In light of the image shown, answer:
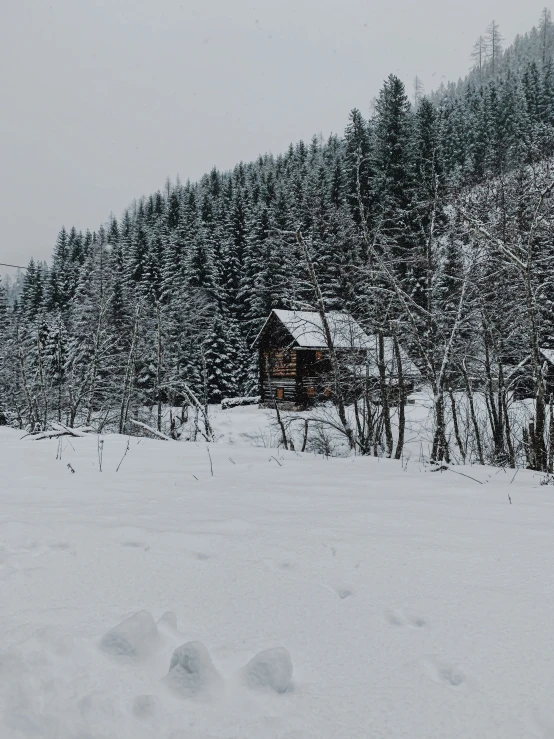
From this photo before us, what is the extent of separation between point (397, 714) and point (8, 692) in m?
0.94

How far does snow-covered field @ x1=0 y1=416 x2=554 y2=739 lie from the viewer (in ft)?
3.36

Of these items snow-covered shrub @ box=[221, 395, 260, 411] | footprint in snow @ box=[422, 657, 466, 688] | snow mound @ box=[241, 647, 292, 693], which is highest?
snow mound @ box=[241, 647, 292, 693]

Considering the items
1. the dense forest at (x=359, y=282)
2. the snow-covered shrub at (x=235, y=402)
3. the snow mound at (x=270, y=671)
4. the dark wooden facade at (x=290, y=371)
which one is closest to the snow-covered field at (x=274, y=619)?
the snow mound at (x=270, y=671)

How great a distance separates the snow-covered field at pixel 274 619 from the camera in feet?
3.36

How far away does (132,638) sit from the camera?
1.28 meters

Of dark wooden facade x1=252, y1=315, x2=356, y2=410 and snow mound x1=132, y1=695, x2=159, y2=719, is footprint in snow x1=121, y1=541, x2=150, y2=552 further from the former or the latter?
dark wooden facade x1=252, y1=315, x2=356, y2=410

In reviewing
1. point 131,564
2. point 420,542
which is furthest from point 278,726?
point 420,542

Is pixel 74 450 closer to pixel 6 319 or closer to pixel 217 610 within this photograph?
pixel 217 610

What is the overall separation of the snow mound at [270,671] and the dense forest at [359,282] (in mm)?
7202

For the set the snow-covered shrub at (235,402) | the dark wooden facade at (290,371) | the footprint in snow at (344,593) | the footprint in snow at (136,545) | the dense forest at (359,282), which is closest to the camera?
the footprint in snow at (344,593)

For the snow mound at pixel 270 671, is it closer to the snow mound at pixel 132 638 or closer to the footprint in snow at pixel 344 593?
the snow mound at pixel 132 638

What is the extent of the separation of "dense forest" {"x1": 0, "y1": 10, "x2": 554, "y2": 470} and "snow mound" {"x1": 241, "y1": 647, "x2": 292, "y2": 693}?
7.20 m

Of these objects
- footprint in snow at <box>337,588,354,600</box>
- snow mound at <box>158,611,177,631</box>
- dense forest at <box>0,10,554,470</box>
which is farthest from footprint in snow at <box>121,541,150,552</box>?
dense forest at <box>0,10,554,470</box>

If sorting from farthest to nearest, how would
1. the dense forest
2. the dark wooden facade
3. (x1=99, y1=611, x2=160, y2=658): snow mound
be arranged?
the dark wooden facade
the dense forest
(x1=99, y1=611, x2=160, y2=658): snow mound
